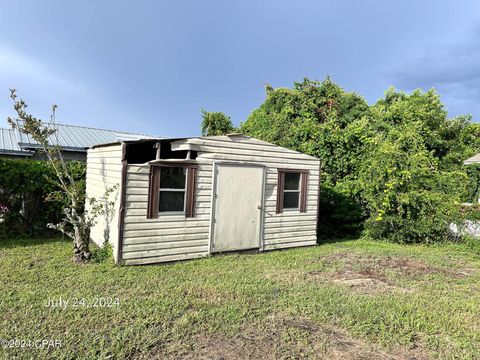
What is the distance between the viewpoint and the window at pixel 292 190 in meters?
7.66

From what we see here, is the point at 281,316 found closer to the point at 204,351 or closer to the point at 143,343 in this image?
the point at 204,351

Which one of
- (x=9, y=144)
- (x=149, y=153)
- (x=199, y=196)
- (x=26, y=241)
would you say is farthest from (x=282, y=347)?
(x=9, y=144)

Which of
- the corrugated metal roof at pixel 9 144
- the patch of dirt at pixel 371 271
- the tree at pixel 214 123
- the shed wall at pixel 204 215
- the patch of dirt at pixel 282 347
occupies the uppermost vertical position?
the tree at pixel 214 123

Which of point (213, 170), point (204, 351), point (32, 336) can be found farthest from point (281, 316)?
point (213, 170)

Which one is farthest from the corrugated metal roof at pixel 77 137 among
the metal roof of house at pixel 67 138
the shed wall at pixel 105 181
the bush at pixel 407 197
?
the bush at pixel 407 197

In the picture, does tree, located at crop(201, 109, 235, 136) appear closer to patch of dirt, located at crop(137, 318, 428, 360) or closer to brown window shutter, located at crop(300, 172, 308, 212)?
brown window shutter, located at crop(300, 172, 308, 212)

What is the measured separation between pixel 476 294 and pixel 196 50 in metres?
12.5

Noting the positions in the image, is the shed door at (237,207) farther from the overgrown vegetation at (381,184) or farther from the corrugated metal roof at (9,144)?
the corrugated metal roof at (9,144)

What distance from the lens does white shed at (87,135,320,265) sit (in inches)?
228

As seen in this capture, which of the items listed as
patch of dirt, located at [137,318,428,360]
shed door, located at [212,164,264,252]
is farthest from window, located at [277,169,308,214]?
patch of dirt, located at [137,318,428,360]

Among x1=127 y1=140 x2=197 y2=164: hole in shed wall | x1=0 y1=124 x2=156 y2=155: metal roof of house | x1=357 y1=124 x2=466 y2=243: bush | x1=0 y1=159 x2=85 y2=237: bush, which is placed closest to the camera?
x1=127 y1=140 x2=197 y2=164: hole in shed wall

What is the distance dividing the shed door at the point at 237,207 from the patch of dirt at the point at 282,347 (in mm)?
3153

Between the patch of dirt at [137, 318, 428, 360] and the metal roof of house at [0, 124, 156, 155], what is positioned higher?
the metal roof of house at [0, 124, 156, 155]

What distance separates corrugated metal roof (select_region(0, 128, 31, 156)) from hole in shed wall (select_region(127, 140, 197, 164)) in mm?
7274
